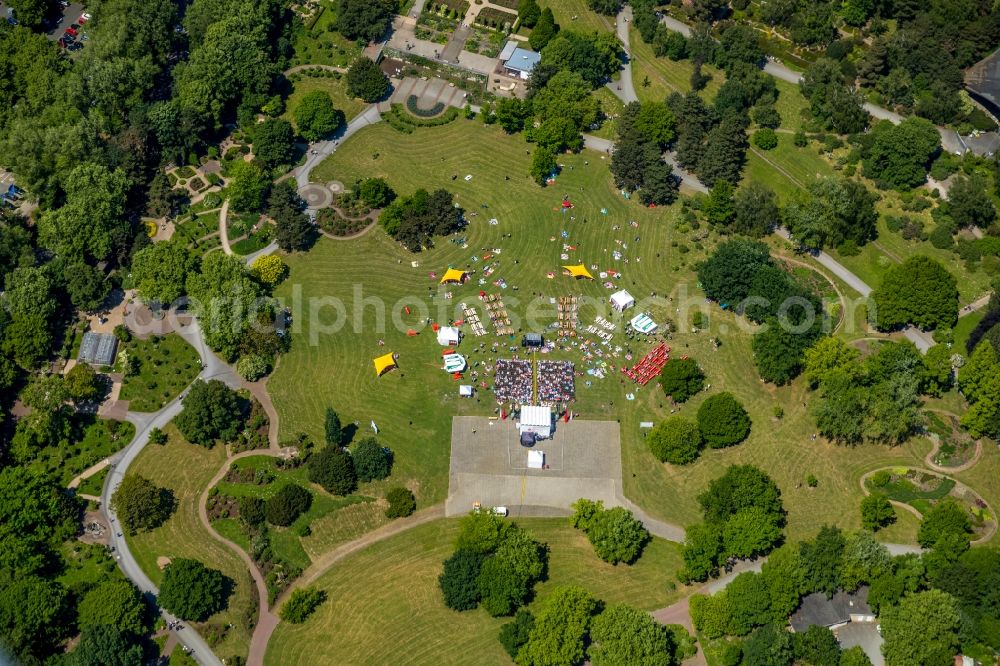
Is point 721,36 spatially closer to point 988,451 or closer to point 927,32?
point 927,32

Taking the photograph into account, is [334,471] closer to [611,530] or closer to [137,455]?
[137,455]

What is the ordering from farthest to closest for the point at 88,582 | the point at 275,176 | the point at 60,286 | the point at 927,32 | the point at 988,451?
the point at 927,32
the point at 275,176
the point at 60,286
the point at 988,451
the point at 88,582

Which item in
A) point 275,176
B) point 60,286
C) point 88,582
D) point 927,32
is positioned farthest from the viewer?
point 927,32

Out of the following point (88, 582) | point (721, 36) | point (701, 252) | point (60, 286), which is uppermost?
point (721, 36)

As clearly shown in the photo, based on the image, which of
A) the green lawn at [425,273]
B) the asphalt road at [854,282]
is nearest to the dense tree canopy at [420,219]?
the green lawn at [425,273]

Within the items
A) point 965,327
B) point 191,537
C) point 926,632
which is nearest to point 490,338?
point 191,537

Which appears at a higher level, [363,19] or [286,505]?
[363,19]

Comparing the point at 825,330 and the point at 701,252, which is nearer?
the point at 825,330

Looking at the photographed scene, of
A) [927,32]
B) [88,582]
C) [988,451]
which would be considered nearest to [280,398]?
[88,582]
